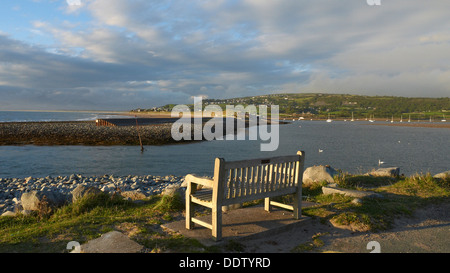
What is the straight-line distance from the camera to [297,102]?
192 metres

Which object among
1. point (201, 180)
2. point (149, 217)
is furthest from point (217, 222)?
point (149, 217)

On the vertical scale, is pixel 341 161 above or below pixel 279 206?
below

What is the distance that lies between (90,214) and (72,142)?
33890 mm

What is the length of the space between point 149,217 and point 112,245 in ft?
5.94

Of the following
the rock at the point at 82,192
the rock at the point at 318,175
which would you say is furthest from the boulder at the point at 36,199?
the rock at the point at 318,175

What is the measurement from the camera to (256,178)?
19.1 ft

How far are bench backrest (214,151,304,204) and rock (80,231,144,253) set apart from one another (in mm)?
1561

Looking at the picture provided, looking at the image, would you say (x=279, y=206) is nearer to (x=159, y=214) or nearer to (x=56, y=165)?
(x=159, y=214)

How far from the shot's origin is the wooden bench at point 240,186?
4.91 metres

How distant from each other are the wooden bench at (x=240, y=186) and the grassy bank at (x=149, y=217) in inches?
21.8

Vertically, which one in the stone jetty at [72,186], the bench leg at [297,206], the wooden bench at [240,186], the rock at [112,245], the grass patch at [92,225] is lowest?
the stone jetty at [72,186]

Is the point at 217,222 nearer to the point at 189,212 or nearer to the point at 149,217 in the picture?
the point at 189,212

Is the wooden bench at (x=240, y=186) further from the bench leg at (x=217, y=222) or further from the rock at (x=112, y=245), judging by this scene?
the rock at (x=112, y=245)
